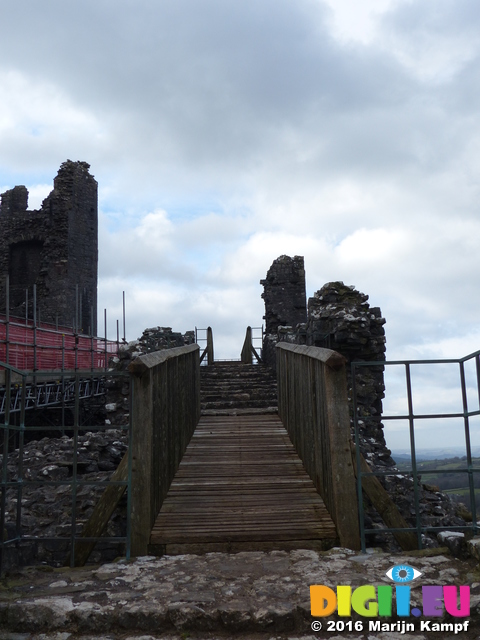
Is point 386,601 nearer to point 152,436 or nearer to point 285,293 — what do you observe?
point 152,436

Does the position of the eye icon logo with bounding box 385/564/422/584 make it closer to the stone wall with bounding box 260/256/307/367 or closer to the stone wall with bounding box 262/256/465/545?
the stone wall with bounding box 262/256/465/545

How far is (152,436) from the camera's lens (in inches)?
183

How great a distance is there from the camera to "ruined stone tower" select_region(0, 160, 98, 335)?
2688 centimetres

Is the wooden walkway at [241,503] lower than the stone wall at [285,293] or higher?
lower

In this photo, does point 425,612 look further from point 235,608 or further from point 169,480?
point 169,480

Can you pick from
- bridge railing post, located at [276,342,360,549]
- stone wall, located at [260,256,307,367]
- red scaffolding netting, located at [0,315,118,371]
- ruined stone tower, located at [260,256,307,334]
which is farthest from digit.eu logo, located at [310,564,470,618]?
ruined stone tower, located at [260,256,307,334]

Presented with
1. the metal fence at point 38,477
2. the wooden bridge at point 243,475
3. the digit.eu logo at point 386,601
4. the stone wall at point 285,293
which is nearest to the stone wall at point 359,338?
the wooden bridge at point 243,475

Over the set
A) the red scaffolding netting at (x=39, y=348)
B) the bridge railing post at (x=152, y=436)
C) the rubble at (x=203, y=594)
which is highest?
the red scaffolding netting at (x=39, y=348)

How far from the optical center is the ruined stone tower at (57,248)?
88.2 ft

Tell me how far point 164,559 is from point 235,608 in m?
1.23

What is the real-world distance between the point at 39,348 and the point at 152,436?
12.9 metres

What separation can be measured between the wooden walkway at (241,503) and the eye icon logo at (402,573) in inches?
38.7

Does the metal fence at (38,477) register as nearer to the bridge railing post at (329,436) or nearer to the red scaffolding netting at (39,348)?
the red scaffolding netting at (39,348)

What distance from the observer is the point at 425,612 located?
3043 millimetres
